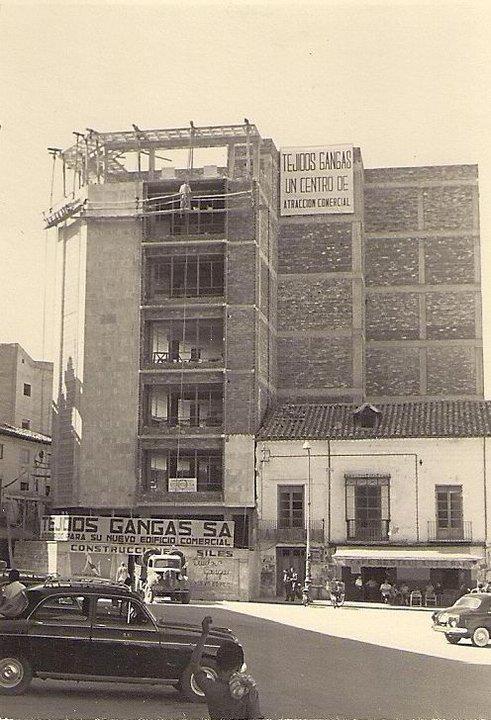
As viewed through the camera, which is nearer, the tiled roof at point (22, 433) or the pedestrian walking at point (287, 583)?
the pedestrian walking at point (287, 583)

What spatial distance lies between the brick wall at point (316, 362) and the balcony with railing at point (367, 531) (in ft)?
38.7

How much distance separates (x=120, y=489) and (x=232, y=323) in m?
10.5

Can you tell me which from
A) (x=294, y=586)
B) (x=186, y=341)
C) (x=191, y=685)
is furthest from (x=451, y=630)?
(x=186, y=341)

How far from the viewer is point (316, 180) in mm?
63125

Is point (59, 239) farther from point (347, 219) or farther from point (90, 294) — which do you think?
point (347, 219)

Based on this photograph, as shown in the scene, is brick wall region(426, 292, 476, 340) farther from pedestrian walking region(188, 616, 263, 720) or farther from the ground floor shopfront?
pedestrian walking region(188, 616, 263, 720)

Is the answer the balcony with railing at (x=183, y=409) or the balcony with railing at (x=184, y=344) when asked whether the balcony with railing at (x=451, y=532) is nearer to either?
the balcony with railing at (x=183, y=409)

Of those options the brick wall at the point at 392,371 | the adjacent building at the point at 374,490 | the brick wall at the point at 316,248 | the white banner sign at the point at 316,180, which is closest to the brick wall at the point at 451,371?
the brick wall at the point at 392,371

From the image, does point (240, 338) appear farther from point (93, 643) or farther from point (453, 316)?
point (93, 643)

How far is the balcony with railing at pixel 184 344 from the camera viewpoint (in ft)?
188

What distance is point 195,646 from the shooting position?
17672 millimetres

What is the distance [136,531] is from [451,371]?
73.9ft

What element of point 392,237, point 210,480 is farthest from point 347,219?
point 210,480

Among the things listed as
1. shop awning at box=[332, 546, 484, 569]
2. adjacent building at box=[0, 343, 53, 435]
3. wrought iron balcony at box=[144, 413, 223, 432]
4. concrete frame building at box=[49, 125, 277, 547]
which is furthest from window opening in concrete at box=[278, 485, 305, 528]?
adjacent building at box=[0, 343, 53, 435]
